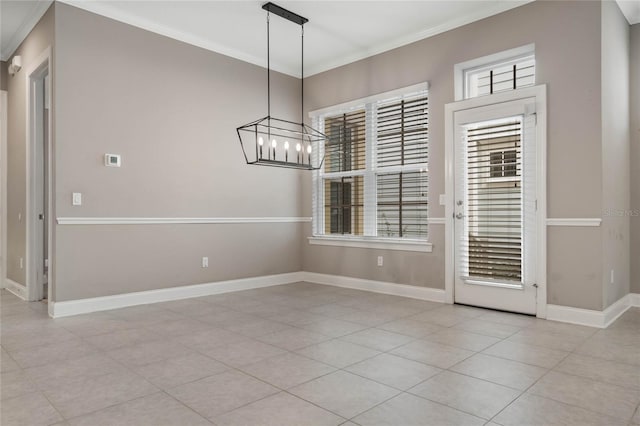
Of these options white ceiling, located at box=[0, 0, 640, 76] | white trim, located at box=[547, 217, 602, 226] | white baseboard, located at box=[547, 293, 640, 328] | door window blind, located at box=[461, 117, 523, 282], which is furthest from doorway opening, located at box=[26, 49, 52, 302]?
white baseboard, located at box=[547, 293, 640, 328]

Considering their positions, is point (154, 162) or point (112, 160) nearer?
point (112, 160)

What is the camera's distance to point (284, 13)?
4172 millimetres

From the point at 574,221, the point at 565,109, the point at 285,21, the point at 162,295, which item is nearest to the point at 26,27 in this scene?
the point at 285,21

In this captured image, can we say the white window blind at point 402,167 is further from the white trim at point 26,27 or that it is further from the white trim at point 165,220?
the white trim at point 26,27

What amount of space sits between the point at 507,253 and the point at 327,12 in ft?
9.66

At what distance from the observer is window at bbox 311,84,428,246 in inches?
189

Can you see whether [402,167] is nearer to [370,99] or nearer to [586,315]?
[370,99]

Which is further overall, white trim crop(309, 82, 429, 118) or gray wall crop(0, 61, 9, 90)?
gray wall crop(0, 61, 9, 90)

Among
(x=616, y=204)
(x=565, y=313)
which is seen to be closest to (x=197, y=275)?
(x=565, y=313)

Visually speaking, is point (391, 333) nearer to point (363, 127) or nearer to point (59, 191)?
point (363, 127)

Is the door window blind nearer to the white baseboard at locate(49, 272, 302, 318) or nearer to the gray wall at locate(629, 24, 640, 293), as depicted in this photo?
the gray wall at locate(629, 24, 640, 293)

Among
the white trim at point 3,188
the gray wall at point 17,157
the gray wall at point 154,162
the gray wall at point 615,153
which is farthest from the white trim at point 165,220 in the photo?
the gray wall at point 615,153

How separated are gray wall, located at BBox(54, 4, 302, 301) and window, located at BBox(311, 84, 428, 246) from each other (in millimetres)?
666

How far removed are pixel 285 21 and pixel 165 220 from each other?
2.48 metres
